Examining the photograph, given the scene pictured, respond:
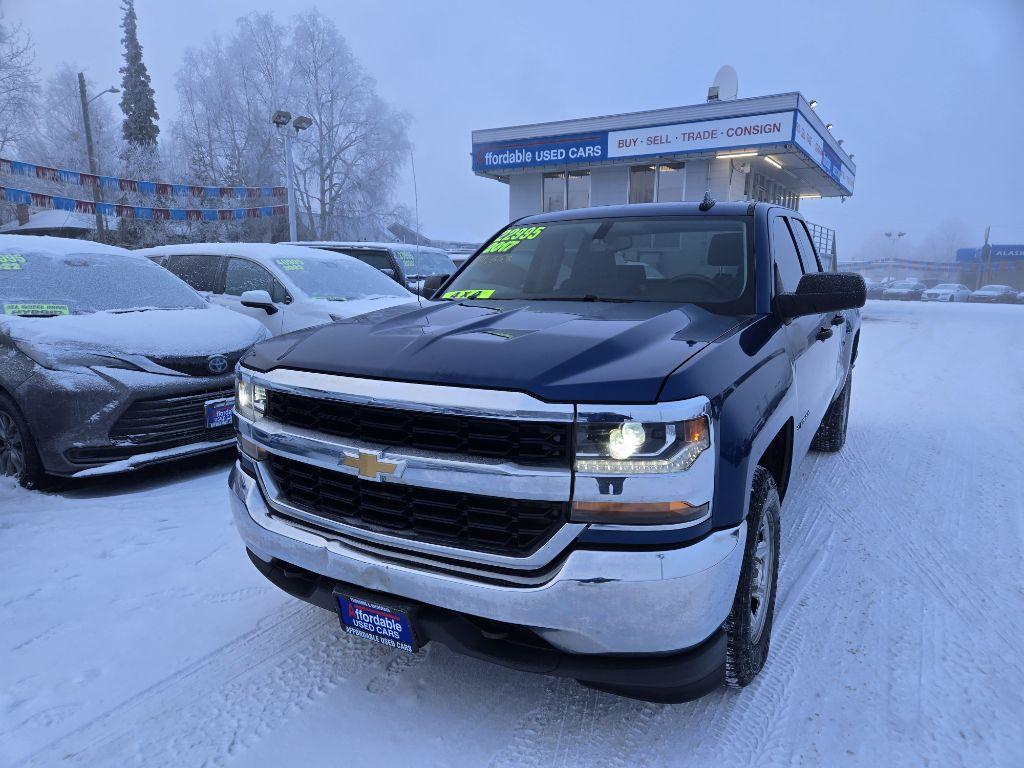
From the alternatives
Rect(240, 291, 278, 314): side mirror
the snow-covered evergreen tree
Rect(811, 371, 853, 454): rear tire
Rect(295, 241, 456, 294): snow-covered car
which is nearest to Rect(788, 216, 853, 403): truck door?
Rect(811, 371, 853, 454): rear tire

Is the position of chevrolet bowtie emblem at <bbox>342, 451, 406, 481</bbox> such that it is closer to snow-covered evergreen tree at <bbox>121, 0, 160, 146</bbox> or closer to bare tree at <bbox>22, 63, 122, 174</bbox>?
bare tree at <bbox>22, 63, 122, 174</bbox>

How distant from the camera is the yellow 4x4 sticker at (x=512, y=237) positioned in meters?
3.66

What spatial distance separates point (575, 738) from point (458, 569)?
78cm

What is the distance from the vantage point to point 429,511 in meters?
1.93

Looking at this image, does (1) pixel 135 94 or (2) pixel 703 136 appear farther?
(1) pixel 135 94

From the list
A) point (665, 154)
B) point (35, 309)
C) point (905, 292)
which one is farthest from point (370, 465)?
point (905, 292)

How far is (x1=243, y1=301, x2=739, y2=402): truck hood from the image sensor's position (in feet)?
5.83

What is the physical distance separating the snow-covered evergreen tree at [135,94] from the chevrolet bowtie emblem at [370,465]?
5250 cm

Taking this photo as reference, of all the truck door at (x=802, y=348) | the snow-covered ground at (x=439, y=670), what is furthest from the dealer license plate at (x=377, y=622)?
the truck door at (x=802, y=348)

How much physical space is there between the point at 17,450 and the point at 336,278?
396cm

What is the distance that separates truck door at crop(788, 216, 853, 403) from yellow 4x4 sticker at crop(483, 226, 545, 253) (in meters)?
1.55

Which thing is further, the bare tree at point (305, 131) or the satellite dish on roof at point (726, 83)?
the bare tree at point (305, 131)

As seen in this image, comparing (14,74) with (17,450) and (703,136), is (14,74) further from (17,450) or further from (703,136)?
(17,450)

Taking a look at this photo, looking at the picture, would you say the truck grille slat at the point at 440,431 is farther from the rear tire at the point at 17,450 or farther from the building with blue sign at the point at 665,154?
the building with blue sign at the point at 665,154
